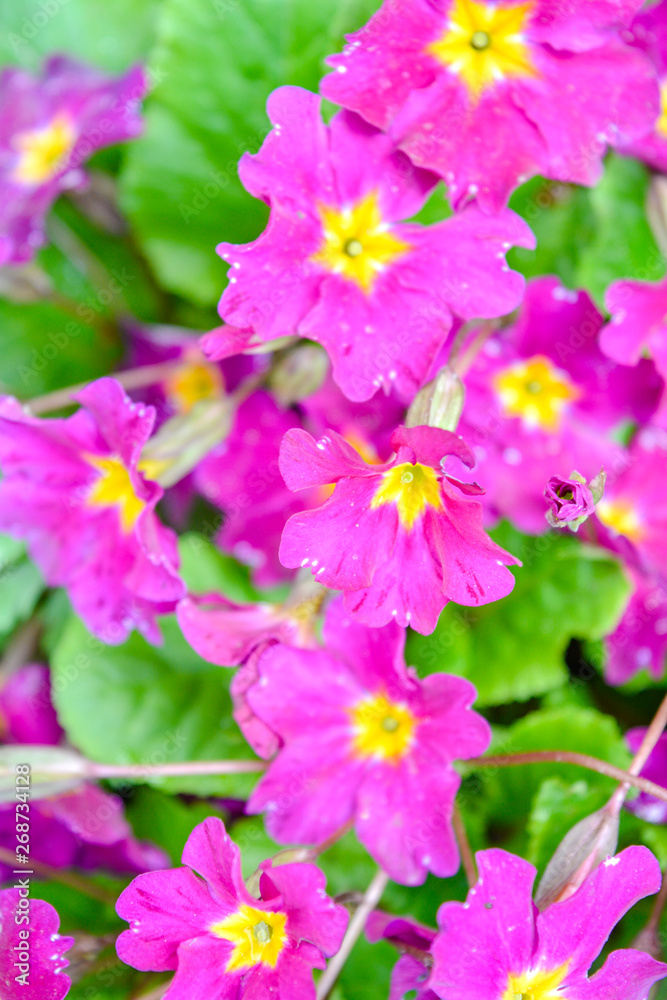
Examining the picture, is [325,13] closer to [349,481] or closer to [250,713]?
[349,481]

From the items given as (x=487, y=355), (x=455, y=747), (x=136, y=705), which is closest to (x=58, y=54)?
(x=487, y=355)

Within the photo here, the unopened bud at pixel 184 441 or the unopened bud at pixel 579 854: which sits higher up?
the unopened bud at pixel 184 441

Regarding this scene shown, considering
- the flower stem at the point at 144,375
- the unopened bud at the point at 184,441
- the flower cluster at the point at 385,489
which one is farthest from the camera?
the flower stem at the point at 144,375

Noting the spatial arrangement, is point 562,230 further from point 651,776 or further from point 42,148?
point 42,148

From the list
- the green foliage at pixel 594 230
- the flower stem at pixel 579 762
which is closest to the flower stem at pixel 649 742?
the flower stem at pixel 579 762

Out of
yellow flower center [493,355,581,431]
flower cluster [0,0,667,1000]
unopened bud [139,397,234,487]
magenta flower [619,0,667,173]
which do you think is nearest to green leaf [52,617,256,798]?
flower cluster [0,0,667,1000]

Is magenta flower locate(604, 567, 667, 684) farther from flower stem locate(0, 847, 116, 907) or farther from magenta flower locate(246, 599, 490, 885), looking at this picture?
flower stem locate(0, 847, 116, 907)

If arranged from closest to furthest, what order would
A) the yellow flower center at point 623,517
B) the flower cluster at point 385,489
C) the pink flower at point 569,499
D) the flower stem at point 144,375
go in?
1. the pink flower at point 569,499
2. the flower cluster at point 385,489
3. the yellow flower center at point 623,517
4. the flower stem at point 144,375

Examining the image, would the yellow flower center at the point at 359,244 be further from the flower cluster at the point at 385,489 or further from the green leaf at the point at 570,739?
the green leaf at the point at 570,739
